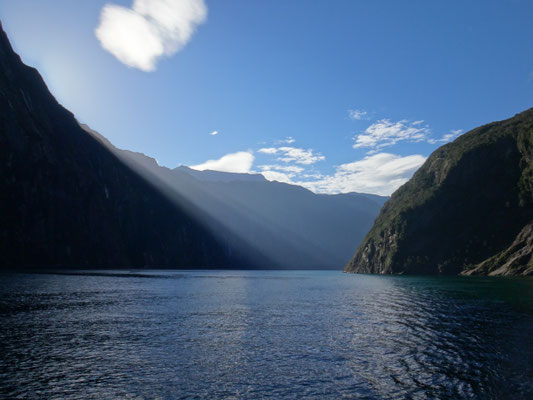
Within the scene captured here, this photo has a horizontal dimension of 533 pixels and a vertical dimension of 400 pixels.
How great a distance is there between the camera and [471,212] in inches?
6417

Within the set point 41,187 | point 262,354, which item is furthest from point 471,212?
point 41,187

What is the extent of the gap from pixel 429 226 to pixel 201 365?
17207 cm

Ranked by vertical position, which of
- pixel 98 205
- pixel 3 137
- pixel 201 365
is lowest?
pixel 201 365

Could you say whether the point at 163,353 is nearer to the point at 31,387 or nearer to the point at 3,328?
the point at 31,387

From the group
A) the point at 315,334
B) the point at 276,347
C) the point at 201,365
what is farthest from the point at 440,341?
the point at 201,365

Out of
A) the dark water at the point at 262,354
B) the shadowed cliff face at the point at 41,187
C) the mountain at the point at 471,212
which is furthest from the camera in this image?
the mountain at the point at 471,212

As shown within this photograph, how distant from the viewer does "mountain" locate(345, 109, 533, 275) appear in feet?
474

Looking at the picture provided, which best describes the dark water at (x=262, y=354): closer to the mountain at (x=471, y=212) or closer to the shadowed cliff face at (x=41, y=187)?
the mountain at (x=471, y=212)

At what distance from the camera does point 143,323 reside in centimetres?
3497

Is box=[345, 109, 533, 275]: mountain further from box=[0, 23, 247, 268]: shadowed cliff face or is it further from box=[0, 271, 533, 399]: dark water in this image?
box=[0, 23, 247, 268]: shadowed cliff face

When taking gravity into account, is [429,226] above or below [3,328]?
above

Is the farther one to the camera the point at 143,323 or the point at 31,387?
the point at 143,323

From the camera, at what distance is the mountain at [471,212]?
474 ft

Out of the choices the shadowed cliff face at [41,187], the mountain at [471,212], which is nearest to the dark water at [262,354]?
the mountain at [471,212]
